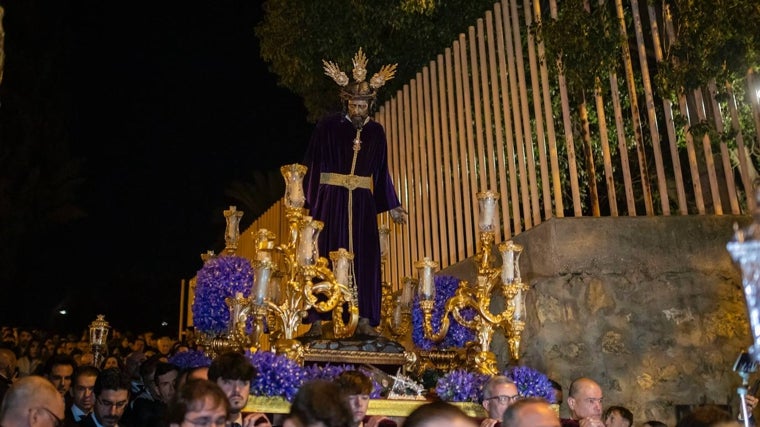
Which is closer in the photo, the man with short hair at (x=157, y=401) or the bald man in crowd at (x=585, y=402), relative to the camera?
the bald man in crowd at (x=585, y=402)

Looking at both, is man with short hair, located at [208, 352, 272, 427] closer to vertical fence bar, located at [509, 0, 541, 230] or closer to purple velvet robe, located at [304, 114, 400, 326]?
purple velvet robe, located at [304, 114, 400, 326]

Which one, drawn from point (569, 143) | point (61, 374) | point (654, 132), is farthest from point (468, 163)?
point (61, 374)

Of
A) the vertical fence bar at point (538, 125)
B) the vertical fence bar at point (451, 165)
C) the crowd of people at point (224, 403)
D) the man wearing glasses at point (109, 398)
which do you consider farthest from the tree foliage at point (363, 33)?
the man wearing glasses at point (109, 398)

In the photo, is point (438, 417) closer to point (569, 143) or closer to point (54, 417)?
point (54, 417)

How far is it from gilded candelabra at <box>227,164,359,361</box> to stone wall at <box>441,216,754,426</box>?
228 cm

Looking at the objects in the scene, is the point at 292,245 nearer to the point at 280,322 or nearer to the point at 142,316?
the point at 280,322

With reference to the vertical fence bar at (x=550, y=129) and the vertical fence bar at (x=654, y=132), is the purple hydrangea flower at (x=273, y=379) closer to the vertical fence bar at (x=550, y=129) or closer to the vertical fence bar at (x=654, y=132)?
the vertical fence bar at (x=550, y=129)

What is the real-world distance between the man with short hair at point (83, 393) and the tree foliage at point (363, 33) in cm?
802

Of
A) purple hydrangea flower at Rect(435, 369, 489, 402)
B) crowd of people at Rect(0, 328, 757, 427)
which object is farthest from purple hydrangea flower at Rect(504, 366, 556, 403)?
crowd of people at Rect(0, 328, 757, 427)

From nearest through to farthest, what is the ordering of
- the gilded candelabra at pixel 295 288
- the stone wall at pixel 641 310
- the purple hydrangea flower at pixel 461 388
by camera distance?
1. the purple hydrangea flower at pixel 461 388
2. the gilded candelabra at pixel 295 288
3. the stone wall at pixel 641 310

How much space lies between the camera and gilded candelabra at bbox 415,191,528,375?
7016 millimetres

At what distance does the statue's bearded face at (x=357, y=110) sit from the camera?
8000 mm

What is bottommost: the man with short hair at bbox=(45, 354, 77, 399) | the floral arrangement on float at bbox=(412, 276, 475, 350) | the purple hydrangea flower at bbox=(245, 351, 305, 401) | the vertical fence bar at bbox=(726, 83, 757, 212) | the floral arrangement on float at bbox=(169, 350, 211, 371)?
the purple hydrangea flower at bbox=(245, 351, 305, 401)

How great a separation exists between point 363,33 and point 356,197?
622cm
